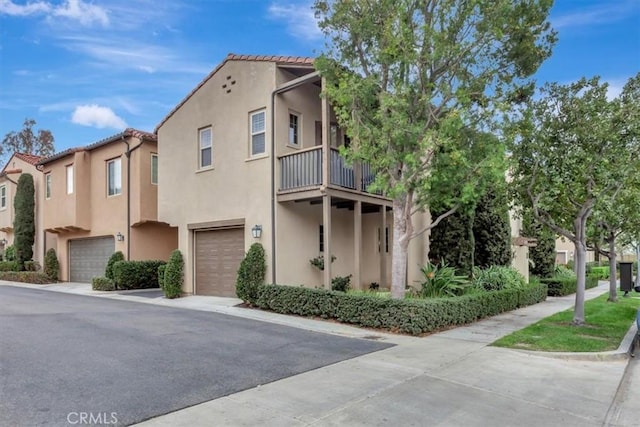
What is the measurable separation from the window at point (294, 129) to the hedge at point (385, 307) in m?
4.78

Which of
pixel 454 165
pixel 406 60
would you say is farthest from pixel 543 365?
pixel 406 60

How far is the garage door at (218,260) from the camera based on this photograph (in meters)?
14.8

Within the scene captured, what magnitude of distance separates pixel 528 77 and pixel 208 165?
10248mm

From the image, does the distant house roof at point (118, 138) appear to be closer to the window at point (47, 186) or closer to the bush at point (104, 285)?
the window at point (47, 186)

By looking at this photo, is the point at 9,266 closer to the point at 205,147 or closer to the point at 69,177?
the point at 69,177

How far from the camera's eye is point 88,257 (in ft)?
71.6

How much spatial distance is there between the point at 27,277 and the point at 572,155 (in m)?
23.9

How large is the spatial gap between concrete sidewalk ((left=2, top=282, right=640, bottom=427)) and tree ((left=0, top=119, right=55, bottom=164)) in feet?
144

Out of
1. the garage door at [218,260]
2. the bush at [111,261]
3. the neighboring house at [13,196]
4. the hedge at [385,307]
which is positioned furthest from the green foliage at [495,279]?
the neighboring house at [13,196]

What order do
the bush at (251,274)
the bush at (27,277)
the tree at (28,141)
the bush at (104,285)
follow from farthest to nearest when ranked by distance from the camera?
the tree at (28,141), the bush at (27,277), the bush at (104,285), the bush at (251,274)

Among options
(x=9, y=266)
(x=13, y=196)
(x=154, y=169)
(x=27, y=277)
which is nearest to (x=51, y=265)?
(x=27, y=277)

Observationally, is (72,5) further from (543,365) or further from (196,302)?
(543,365)

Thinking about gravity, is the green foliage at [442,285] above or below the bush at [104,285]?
above

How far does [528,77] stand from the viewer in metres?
11.0
